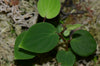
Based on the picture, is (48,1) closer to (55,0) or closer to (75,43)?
(55,0)

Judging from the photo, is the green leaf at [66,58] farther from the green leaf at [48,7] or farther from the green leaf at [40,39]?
the green leaf at [48,7]

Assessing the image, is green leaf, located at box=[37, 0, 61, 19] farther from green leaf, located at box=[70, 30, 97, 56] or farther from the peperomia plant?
green leaf, located at box=[70, 30, 97, 56]

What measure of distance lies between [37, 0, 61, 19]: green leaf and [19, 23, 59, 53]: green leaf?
7.1 inches

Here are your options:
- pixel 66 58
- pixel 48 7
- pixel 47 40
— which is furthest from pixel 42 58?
pixel 48 7

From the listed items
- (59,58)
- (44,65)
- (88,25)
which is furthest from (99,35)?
(44,65)

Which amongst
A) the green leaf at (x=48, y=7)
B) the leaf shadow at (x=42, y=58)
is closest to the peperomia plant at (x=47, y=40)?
the green leaf at (x=48, y=7)

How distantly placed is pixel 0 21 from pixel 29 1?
41 centimetres

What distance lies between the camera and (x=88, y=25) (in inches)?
70.2

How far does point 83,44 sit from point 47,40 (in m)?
0.42

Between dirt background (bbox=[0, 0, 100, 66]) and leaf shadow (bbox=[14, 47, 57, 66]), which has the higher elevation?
dirt background (bbox=[0, 0, 100, 66])

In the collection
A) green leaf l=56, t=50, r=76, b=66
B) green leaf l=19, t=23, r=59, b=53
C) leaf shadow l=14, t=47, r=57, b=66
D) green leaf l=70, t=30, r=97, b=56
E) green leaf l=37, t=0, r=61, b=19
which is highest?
green leaf l=37, t=0, r=61, b=19

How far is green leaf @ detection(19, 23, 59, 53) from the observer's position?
1.16 m

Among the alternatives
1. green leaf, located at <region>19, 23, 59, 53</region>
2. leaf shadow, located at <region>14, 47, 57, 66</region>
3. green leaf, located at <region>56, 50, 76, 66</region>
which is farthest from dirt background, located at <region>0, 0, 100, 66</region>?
green leaf, located at <region>19, 23, 59, 53</region>

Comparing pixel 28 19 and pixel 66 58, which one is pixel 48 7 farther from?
pixel 66 58
